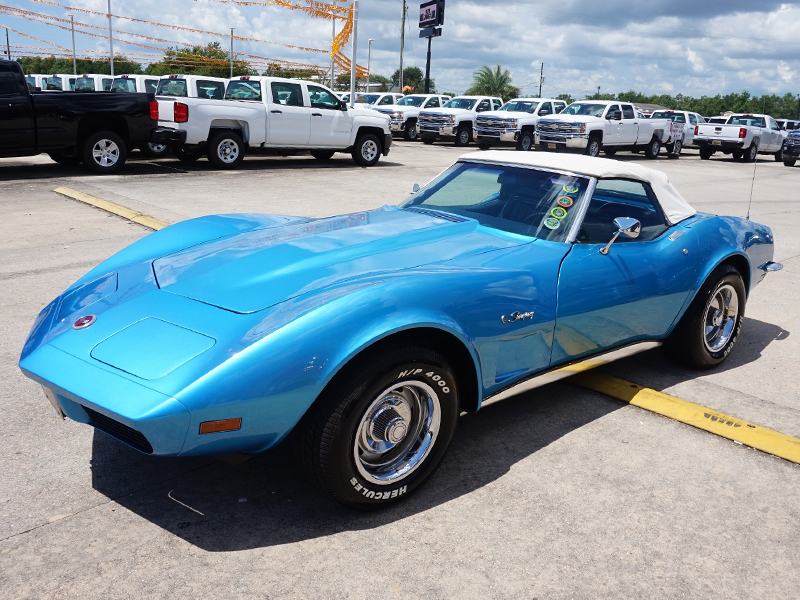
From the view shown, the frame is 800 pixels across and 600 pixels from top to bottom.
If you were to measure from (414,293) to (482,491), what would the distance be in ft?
3.15

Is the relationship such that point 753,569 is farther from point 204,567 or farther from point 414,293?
point 204,567

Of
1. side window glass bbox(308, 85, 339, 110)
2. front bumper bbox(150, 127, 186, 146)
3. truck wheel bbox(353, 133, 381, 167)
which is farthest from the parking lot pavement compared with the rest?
truck wheel bbox(353, 133, 381, 167)

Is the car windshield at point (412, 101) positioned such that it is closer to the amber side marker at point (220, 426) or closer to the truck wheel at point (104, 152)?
the truck wheel at point (104, 152)

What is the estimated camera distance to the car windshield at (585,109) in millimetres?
24781

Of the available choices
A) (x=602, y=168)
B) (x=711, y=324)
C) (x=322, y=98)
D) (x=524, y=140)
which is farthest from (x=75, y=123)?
(x=524, y=140)

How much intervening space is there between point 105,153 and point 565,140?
49.7 ft

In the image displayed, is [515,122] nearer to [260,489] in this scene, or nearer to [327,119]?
[327,119]

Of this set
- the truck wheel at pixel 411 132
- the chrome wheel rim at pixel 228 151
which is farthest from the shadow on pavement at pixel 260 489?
the truck wheel at pixel 411 132

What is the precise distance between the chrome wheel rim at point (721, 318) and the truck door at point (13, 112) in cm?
1168

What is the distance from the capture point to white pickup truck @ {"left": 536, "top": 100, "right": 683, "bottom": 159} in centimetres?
2383

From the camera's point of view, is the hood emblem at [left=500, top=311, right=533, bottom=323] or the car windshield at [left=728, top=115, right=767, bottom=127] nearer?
the hood emblem at [left=500, top=311, right=533, bottom=323]

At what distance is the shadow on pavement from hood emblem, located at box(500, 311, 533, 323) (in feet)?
2.27

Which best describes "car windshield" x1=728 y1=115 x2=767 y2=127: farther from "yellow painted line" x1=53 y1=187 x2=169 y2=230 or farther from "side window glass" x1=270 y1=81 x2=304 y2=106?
"yellow painted line" x1=53 y1=187 x2=169 y2=230

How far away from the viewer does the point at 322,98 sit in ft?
53.8
